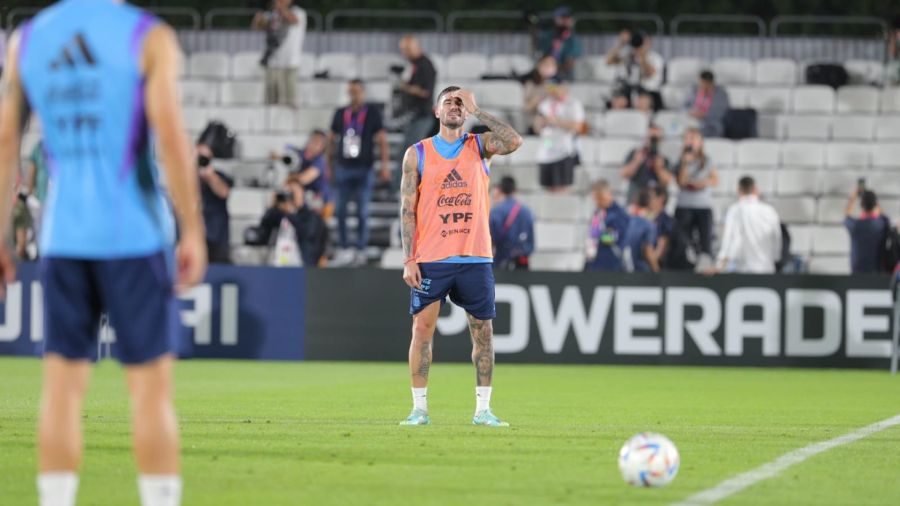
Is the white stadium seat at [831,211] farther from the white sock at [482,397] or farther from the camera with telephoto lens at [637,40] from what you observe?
the white sock at [482,397]

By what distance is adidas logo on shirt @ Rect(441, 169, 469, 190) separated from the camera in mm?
11305

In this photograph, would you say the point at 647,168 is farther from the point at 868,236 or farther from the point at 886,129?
the point at 886,129

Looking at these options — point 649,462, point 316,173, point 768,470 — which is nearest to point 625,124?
point 316,173

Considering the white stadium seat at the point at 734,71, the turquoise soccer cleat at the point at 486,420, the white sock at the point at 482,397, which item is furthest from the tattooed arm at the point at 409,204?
the white stadium seat at the point at 734,71

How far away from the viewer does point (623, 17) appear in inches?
1048

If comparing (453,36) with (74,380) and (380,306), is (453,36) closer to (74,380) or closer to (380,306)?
(380,306)

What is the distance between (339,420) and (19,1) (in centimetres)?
1826

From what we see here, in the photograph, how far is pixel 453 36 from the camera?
2705cm

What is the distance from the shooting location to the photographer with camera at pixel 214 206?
838 inches

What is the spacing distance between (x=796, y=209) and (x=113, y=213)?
2025 cm

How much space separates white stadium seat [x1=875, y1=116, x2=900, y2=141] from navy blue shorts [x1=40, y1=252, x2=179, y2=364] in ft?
70.9

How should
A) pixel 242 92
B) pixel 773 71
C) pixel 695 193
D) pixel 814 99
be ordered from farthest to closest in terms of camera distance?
pixel 773 71 < pixel 242 92 < pixel 814 99 < pixel 695 193

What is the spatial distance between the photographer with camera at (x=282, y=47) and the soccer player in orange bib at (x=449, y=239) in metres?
13.7

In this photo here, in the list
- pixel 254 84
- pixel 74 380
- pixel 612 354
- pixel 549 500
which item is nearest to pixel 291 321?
pixel 612 354
